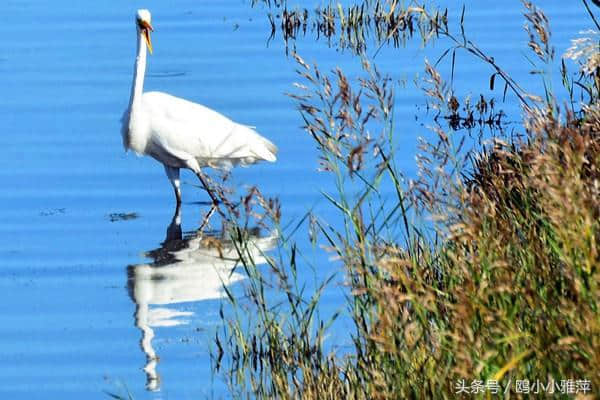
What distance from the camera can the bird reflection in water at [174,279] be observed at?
715 centimetres

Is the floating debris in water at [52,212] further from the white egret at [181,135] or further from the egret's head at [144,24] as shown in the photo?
the egret's head at [144,24]

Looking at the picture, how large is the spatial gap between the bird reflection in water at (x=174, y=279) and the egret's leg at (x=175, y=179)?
0.62 m

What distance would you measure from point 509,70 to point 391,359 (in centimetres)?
891

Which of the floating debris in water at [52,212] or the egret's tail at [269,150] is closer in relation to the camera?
the floating debris in water at [52,212]

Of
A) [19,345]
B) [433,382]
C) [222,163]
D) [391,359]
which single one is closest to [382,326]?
[433,382]

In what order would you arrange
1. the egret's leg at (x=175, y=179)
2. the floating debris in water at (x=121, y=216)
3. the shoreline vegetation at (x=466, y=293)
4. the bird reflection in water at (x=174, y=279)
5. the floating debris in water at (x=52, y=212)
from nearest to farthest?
the shoreline vegetation at (x=466, y=293) → the bird reflection in water at (x=174, y=279) → the floating debris in water at (x=121, y=216) → the floating debris in water at (x=52, y=212) → the egret's leg at (x=175, y=179)

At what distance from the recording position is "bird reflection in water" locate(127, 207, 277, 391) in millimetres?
7148

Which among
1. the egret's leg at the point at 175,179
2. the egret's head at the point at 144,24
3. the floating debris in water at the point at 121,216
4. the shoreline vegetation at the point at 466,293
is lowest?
the floating debris in water at the point at 121,216

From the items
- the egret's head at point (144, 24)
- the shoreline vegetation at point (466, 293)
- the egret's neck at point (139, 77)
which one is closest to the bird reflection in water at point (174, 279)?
the shoreline vegetation at point (466, 293)

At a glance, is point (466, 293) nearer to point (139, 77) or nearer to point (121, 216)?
point (121, 216)

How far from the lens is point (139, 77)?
10.6 meters

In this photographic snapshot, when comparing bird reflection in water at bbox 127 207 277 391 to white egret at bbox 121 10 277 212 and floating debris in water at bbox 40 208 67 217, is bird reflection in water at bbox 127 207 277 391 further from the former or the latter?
white egret at bbox 121 10 277 212

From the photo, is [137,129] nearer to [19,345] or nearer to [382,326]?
[19,345]

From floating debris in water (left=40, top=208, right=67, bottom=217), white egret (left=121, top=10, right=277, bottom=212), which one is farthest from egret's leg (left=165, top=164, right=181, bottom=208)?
floating debris in water (left=40, top=208, right=67, bottom=217)
